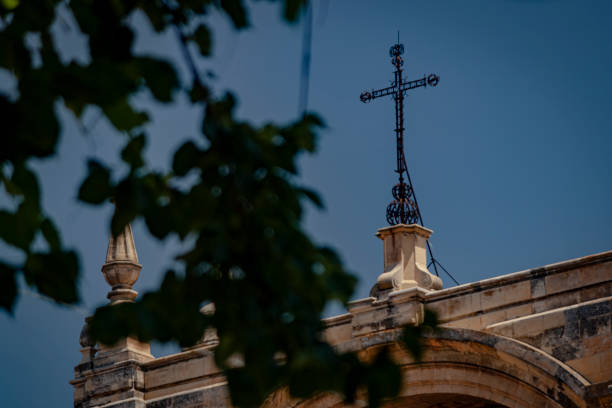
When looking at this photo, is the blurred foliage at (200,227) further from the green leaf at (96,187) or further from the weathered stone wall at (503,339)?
the weathered stone wall at (503,339)

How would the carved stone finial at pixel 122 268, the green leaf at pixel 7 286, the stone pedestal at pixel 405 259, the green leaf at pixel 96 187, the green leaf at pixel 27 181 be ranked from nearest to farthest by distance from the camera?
1. the green leaf at pixel 7 286
2. the green leaf at pixel 27 181
3. the green leaf at pixel 96 187
4. the stone pedestal at pixel 405 259
5. the carved stone finial at pixel 122 268

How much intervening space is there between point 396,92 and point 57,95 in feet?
34.2

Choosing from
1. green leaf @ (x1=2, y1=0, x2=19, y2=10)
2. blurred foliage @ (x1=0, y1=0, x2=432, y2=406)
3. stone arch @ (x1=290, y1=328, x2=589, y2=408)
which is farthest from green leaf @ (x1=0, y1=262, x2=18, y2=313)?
stone arch @ (x1=290, y1=328, x2=589, y2=408)

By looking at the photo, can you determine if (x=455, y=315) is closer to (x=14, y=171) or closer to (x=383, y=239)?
(x=383, y=239)

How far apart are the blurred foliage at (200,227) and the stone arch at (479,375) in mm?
6735

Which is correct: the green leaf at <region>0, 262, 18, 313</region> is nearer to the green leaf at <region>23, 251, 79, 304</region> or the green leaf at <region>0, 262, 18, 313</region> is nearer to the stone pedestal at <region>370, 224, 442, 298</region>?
the green leaf at <region>23, 251, 79, 304</region>

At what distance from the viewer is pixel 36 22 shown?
13.1 ft

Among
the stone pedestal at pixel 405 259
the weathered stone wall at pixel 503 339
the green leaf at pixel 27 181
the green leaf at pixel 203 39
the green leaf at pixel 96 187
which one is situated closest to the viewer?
the green leaf at pixel 27 181

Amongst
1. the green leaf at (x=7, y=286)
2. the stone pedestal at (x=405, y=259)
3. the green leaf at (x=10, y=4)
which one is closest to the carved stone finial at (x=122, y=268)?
the stone pedestal at (x=405, y=259)

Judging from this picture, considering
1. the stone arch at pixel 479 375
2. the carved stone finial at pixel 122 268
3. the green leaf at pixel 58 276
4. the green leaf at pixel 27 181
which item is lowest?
the green leaf at pixel 58 276

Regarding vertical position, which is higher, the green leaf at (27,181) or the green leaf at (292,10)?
the green leaf at (292,10)

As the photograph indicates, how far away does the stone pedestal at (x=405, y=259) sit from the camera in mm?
12297

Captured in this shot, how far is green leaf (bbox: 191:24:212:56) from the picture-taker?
444 cm

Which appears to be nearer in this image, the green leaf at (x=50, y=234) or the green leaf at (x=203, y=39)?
the green leaf at (x=50, y=234)
